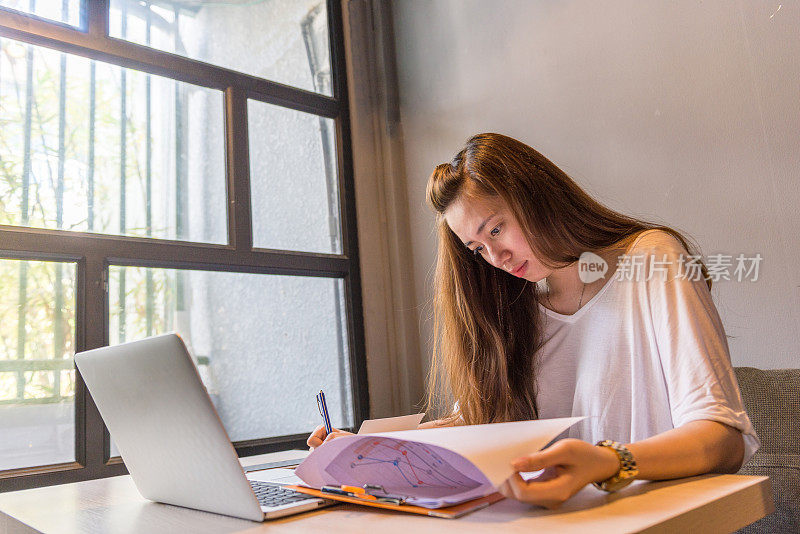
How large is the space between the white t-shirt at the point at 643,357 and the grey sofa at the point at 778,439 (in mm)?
272

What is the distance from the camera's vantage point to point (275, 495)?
2.62 ft

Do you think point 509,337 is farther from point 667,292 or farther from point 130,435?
point 130,435

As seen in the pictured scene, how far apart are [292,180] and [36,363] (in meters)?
1.02

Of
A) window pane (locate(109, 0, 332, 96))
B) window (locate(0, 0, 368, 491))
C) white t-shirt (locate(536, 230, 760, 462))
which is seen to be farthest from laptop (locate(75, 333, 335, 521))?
window pane (locate(109, 0, 332, 96))

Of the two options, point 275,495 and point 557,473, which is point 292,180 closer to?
point 275,495

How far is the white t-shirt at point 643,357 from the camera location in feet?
2.83

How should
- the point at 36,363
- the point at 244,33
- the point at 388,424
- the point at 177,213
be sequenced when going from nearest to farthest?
the point at 388,424, the point at 36,363, the point at 177,213, the point at 244,33

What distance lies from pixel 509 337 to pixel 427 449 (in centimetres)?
68

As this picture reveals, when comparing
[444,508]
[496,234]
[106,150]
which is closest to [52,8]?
[106,150]

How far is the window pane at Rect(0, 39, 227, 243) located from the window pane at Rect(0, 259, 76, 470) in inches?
5.9

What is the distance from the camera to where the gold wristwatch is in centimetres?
65

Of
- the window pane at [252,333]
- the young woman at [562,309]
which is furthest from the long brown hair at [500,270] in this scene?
the window pane at [252,333]

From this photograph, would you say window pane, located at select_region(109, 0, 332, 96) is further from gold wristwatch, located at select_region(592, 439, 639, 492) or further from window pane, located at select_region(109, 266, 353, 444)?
gold wristwatch, located at select_region(592, 439, 639, 492)

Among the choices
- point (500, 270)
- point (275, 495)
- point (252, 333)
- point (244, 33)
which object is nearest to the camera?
point (275, 495)
